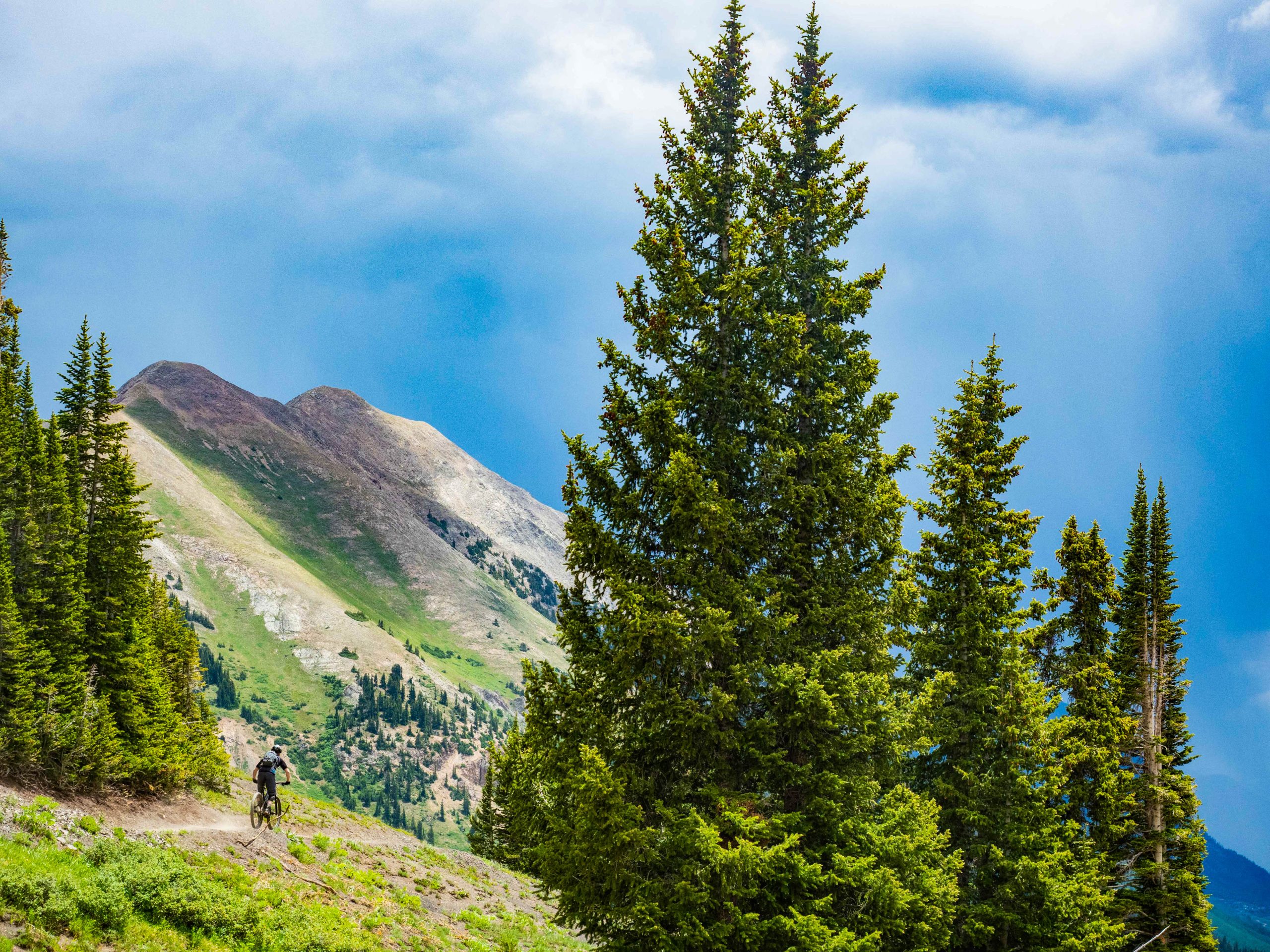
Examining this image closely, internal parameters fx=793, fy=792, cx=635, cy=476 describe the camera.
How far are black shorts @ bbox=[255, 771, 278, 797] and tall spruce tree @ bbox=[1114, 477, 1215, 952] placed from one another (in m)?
28.8

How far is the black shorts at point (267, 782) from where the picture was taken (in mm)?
26164

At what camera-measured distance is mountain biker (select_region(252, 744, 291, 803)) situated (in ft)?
82.4

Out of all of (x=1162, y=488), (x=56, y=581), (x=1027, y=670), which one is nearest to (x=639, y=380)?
(x=1027, y=670)

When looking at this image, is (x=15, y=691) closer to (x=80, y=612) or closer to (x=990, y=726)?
(x=80, y=612)

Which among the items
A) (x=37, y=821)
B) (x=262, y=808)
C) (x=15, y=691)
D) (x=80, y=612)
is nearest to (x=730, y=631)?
(x=37, y=821)

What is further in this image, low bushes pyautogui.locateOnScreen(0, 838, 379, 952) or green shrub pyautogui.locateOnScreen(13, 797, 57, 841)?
green shrub pyautogui.locateOnScreen(13, 797, 57, 841)

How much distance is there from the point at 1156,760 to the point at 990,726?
39.2 feet

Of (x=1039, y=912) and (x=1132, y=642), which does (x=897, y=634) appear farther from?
(x=1132, y=642)

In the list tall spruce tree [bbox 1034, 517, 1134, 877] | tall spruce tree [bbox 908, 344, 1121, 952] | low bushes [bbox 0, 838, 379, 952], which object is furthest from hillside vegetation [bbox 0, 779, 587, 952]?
tall spruce tree [bbox 1034, 517, 1134, 877]

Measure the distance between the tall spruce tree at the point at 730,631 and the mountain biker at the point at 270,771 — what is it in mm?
12480

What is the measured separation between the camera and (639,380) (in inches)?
640

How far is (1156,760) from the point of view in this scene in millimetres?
28344

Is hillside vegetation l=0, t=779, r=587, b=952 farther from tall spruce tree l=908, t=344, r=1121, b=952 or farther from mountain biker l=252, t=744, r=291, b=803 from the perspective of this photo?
tall spruce tree l=908, t=344, r=1121, b=952

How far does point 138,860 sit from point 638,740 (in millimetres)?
12897
